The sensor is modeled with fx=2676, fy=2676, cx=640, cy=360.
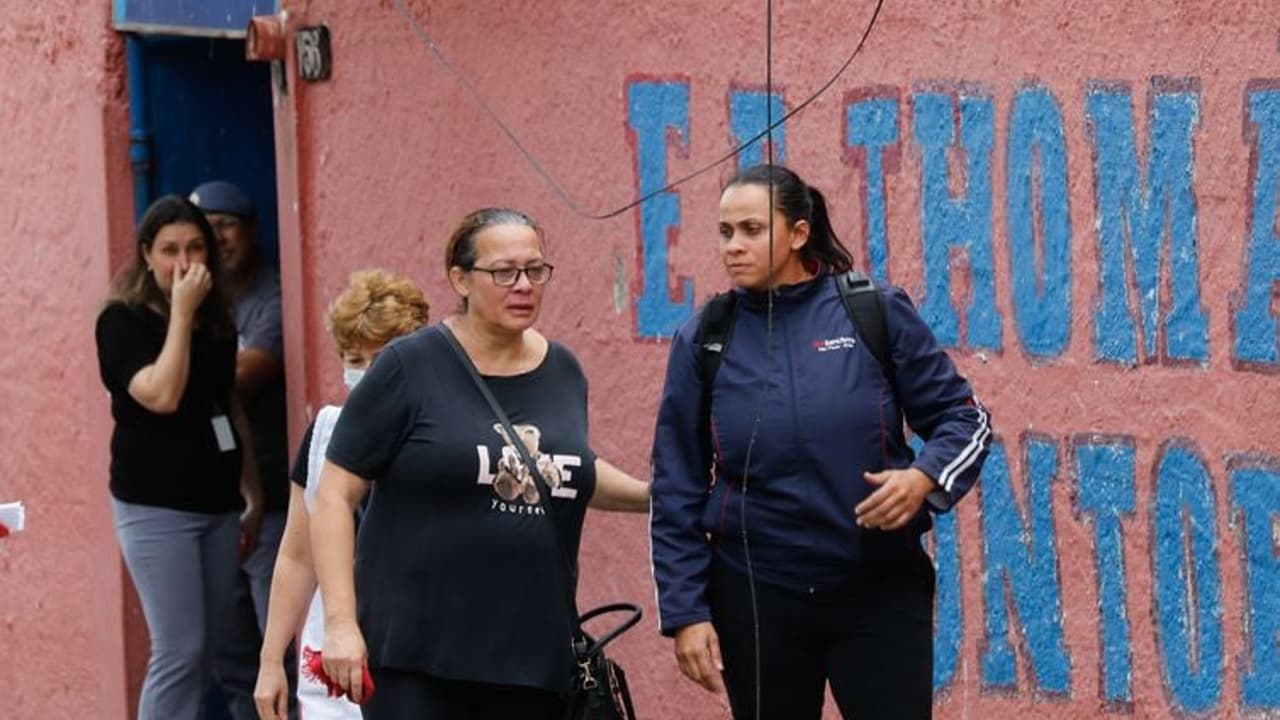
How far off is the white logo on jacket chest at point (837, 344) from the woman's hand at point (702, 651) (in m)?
0.64

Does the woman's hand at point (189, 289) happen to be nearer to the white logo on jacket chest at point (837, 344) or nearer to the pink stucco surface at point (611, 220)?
the pink stucco surface at point (611, 220)

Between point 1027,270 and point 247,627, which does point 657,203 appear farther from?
point 247,627

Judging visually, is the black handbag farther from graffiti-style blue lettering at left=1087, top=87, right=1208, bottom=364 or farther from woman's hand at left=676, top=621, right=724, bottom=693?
graffiti-style blue lettering at left=1087, top=87, right=1208, bottom=364

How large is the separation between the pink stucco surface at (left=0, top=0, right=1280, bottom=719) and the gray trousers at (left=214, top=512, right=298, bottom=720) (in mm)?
454

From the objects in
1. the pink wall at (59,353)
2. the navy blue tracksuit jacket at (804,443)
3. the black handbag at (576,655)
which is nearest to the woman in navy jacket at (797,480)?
the navy blue tracksuit jacket at (804,443)

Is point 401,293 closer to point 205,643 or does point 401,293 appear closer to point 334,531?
point 334,531

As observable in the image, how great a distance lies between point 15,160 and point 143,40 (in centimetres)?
→ 92

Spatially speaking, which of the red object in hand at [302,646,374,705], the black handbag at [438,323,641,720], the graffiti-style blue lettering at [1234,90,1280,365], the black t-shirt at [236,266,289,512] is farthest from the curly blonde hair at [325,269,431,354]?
the black t-shirt at [236,266,289,512]

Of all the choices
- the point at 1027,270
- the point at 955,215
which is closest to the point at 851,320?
the point at 1027,270

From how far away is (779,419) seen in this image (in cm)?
565

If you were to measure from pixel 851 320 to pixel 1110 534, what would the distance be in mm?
1130

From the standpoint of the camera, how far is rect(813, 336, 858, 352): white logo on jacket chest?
5.68 meters

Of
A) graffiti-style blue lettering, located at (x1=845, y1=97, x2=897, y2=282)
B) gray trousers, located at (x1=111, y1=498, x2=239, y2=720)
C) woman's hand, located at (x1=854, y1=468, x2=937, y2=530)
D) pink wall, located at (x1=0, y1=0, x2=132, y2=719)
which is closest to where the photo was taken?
woman's hand, located at (x1=854, y1=468, x2=937, y2=530)

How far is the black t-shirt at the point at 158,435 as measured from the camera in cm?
834
